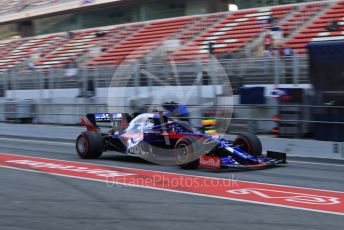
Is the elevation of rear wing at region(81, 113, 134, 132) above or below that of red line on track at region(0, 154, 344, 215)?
above

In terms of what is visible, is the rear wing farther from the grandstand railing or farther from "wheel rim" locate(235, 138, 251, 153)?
the grandstand railing

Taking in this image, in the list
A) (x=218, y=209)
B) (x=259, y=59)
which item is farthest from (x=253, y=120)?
(x=218, y=209)

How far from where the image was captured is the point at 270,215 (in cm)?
661

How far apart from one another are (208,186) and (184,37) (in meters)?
17.9

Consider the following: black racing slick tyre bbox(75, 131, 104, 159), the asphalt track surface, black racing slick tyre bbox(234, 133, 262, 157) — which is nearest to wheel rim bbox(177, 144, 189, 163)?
the asphalt track surface

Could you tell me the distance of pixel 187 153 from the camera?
10492 millimetres

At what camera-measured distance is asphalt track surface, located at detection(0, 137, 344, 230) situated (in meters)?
6.20

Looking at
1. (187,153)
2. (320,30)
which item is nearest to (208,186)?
(187,153)

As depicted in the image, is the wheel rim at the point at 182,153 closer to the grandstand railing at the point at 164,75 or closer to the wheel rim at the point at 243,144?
the wheel rim at the point at 243,144

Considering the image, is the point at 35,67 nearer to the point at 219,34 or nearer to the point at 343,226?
the point at 219,34

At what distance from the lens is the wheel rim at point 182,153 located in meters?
10.4

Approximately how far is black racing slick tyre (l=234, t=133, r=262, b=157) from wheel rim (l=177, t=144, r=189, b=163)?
1206 millimetres

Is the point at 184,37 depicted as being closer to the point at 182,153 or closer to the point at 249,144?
the point at 249,144

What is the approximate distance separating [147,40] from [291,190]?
20.0m
